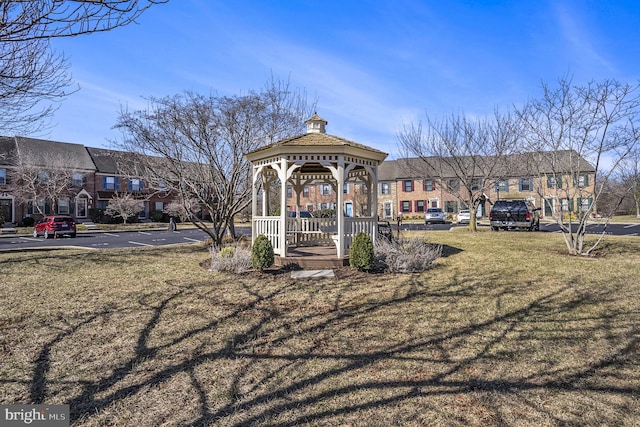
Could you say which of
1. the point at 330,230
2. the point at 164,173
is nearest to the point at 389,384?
the point at 330,230

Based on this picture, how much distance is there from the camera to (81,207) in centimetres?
3603

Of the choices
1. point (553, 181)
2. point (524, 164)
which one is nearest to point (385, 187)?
point (524, 164)

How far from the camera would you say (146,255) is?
11672 millimetres

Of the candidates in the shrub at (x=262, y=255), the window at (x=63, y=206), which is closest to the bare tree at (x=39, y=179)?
the window at (x=63, y=206)

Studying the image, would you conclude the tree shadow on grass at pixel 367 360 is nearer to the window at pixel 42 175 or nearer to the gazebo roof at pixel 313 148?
the gazebo roof at pixel 313 148

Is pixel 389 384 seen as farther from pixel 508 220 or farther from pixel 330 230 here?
pixel 508 220

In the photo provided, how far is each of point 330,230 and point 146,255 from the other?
18.7 feet

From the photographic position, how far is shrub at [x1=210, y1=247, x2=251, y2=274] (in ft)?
28.5

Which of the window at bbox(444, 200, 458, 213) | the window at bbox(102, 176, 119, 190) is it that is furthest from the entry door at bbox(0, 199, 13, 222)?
the window at bbox(444, 200, 458, 213)

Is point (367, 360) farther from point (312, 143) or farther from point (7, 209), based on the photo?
point (7, 209)

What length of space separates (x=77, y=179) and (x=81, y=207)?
2.66 meters

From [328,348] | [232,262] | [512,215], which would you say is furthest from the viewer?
[512,215]

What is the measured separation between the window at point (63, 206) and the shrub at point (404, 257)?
3520 cm

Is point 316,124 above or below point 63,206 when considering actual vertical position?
above
